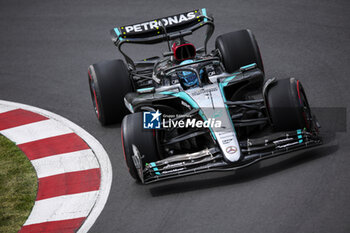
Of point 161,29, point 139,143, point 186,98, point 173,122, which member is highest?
point 161,29

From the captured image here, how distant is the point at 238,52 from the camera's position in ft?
31.6

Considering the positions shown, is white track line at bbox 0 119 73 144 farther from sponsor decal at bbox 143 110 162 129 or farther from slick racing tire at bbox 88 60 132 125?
sponsor decal at bbox 143 110 162 129

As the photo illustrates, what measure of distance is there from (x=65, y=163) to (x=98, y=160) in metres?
0.54

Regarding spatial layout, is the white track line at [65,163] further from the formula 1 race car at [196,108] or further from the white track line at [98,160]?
the formula 1 race car at [196,108]

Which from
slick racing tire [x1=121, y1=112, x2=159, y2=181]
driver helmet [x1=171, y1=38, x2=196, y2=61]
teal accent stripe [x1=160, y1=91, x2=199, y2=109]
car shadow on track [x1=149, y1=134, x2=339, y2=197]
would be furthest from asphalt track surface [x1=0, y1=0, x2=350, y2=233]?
driver helmet [x1=171, y1=38, x2=196, y2=61]

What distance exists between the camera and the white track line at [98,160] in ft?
23.4

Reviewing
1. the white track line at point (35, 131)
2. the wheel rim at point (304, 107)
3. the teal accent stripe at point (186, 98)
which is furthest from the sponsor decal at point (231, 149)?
the white track line at point (35, 131)

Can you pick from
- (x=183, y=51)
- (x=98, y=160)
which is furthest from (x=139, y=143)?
(x=183, y=51)

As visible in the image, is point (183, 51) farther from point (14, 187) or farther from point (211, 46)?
point (211, 46)

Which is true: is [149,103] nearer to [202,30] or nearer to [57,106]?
[57,106]

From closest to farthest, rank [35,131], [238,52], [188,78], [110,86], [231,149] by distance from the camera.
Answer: [231,149] < [188,78] < [110,86] < [238,52] < [35,131]

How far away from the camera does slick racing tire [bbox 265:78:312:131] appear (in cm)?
740

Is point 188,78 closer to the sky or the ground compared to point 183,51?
closer to the ground

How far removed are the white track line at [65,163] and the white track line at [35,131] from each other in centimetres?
90
